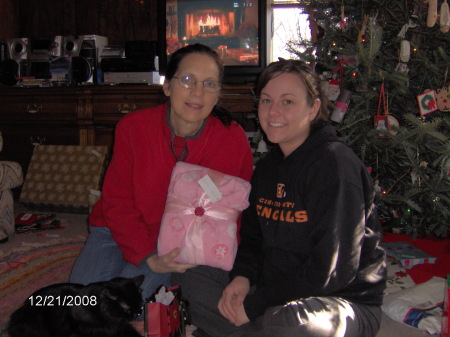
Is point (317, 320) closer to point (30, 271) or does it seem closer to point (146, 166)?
point (146, 166)

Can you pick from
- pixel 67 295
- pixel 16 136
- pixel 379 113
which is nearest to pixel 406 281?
pixel 379 113

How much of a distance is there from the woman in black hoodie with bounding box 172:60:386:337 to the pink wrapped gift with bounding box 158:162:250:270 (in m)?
0.07

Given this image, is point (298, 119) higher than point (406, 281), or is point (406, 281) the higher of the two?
point (298, 119)

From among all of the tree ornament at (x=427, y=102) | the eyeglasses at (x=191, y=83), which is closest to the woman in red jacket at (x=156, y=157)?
the eyeglasses at (x=191, y=83)

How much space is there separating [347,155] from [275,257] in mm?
362

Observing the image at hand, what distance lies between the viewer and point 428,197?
202cm

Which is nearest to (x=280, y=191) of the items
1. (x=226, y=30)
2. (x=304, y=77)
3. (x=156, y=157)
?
(x=304, y=77)

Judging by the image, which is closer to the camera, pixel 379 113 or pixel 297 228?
pixel 297 228

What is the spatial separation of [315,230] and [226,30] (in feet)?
7.52

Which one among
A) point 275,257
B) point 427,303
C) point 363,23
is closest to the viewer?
point 275,257

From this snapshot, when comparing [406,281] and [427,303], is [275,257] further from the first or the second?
[406,281]

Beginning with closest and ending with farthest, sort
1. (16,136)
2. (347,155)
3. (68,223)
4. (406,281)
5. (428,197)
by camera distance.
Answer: (347,155) → (406,281) → (428,197) → (68,223) → (16,136)

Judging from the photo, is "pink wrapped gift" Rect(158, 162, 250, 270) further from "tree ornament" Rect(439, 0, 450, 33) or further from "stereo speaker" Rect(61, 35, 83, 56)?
"stereo speaker" Rect(61, 35, 83, 56)
